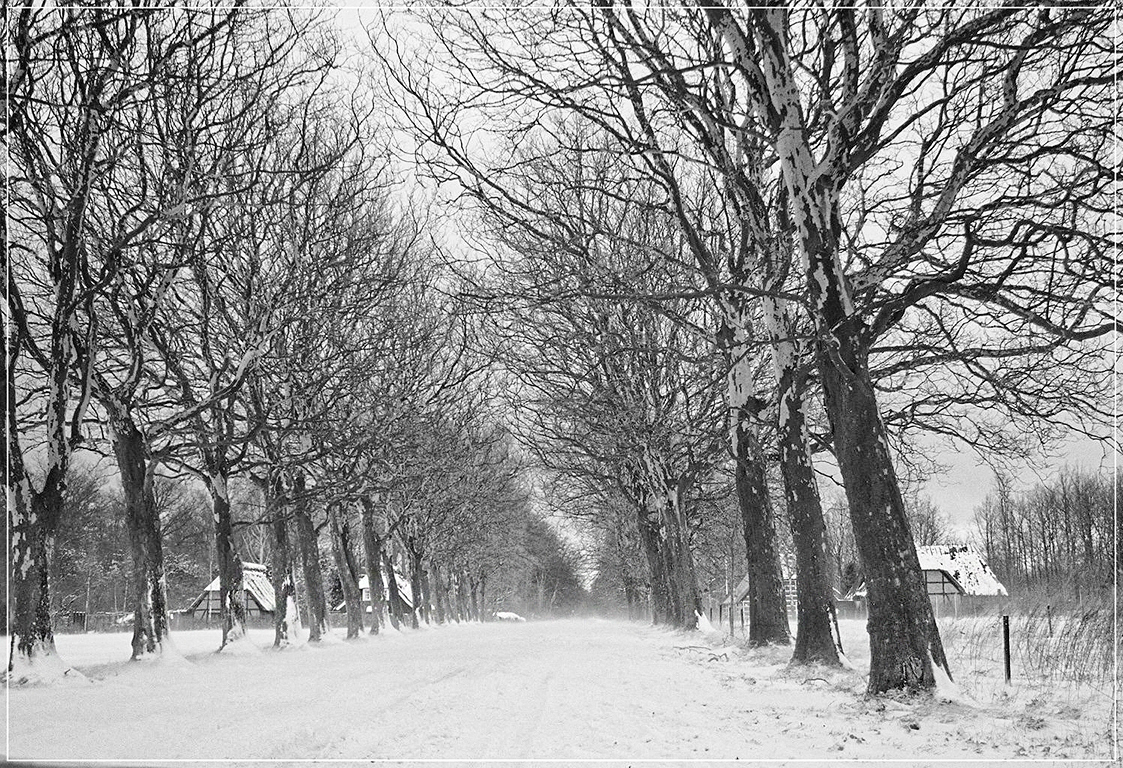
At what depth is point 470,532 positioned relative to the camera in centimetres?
5081

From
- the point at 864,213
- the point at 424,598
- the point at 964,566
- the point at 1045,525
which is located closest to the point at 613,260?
the point at 864,213

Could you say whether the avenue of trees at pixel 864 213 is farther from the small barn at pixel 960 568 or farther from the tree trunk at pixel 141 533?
the small barn at pixel 960 568

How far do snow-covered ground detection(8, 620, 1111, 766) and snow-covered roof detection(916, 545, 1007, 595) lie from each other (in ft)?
174

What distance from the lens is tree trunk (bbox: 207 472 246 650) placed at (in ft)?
59.6

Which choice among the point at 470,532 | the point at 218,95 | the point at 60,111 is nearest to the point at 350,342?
the point at 218,95

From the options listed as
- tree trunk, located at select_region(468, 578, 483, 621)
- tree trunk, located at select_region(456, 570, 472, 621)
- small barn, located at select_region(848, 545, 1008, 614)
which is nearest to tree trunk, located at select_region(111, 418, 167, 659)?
tree trunk, located at select_region(456, 570, 472, 621)

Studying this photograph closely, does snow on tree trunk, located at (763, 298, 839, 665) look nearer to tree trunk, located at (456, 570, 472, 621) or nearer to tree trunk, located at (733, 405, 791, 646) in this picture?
tree trunk, located at (733, 405, 791, 646)

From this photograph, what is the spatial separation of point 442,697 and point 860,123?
7.53 m

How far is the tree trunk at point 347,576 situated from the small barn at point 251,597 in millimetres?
31660

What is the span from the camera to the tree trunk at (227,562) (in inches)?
715

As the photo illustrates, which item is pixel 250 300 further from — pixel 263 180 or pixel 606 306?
pixel 606 306

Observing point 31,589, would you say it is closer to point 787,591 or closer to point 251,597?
point 251,597

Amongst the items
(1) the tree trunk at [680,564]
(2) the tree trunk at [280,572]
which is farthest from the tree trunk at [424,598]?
(2) the tree trunk at [280,572]

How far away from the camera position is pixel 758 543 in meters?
15.5
